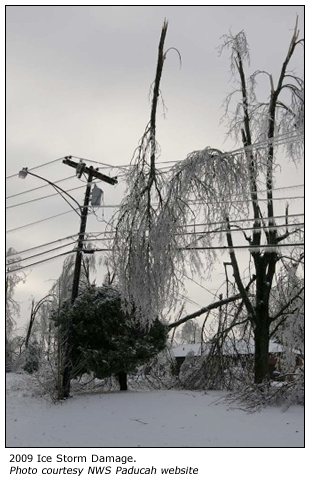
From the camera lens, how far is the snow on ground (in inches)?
397

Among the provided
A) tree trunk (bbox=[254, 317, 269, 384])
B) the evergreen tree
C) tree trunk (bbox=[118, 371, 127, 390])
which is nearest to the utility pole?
the evergreen tree

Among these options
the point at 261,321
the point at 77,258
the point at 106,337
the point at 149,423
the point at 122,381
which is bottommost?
the point at 149,423

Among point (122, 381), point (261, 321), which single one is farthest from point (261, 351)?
point (122, 381)

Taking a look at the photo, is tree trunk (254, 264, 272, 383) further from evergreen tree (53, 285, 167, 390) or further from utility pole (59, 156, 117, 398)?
utility pole (59, 156, 117, 398)

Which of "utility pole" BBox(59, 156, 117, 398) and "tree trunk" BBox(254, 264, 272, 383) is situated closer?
"tree trunk" BBox(254, 264, 272, 383)

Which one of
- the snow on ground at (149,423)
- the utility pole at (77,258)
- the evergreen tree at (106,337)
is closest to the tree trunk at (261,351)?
the snow on ground at (149,423)

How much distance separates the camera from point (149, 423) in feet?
37.6

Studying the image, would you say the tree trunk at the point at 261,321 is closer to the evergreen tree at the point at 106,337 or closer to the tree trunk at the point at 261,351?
the tree trunk at the point at 261,351

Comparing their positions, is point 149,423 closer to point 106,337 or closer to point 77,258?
point 106,337

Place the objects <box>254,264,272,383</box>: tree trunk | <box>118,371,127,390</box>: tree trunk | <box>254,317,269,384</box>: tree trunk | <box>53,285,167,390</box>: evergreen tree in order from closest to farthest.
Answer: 1. <box>254,317,269,384</box>: tree trunk
2. <box>254,264,272,383</box>: tree trunk
3. <box>53,285,167,390</box>: evergreen tree
4. <box>118,371,127,390</box>: tree trunk

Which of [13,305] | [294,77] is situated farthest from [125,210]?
[13,305]

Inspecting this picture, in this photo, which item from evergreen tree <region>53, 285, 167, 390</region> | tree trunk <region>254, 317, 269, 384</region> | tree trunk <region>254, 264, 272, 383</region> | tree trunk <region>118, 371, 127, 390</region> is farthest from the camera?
tree trunk <region>118, 371, 127, 390</region>

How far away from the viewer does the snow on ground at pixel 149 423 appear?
10078 millimetres
